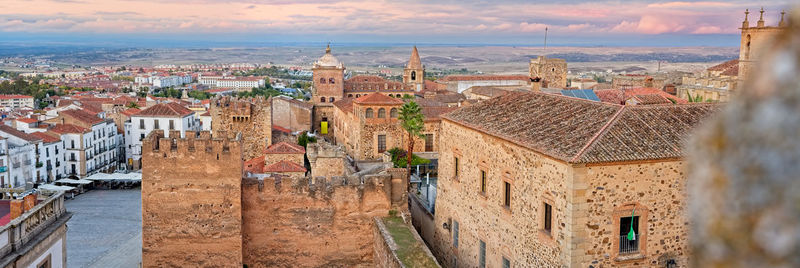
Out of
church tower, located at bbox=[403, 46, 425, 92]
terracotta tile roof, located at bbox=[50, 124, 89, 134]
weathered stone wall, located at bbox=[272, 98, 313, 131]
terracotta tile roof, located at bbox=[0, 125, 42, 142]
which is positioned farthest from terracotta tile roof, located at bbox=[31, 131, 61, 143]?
church tower, located at bbox=[403, 46, 425, 92]

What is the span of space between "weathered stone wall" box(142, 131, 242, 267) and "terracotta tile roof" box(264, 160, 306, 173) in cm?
1028

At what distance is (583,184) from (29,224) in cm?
995

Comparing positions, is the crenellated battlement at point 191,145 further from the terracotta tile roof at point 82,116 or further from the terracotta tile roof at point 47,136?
the terracotta tile roof at point 82,116

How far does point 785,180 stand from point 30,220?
1363cm

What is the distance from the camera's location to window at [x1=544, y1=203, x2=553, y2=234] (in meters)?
11.5

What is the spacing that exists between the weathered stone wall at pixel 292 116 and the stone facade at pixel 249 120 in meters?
12.3

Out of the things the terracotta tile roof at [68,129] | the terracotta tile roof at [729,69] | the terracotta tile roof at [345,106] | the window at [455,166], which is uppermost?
the terracotta tile roof at [729,69]

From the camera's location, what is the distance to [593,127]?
38.4ft

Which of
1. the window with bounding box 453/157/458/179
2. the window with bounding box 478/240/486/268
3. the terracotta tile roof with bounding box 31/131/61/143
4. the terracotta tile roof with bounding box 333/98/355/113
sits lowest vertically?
the terracotta tile roof with bounding box 31/131/61/143

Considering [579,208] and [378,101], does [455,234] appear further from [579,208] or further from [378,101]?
[378,101]

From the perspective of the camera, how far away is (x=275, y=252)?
1672cm

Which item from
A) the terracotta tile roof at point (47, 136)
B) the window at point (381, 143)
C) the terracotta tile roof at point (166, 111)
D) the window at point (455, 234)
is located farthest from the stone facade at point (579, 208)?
the terracotta tile roof at point (166, 111)

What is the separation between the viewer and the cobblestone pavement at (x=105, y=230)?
25.5 meters

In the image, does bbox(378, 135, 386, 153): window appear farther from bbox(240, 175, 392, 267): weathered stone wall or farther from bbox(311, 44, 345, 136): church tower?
bbox(311, 44, 345, 136): church tower
